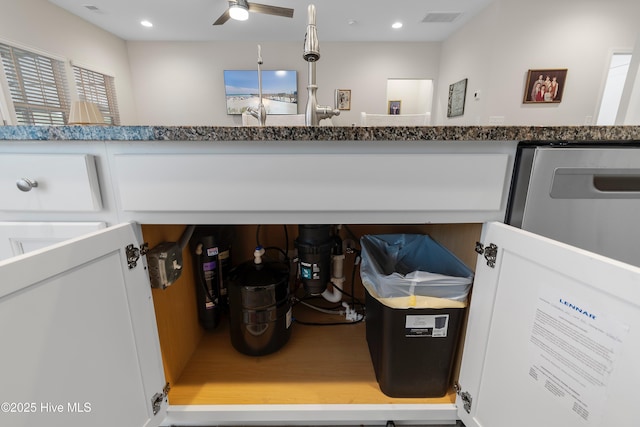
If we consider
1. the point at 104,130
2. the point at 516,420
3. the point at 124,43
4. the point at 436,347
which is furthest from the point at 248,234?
the point at 124,43

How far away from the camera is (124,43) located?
4.38 metres

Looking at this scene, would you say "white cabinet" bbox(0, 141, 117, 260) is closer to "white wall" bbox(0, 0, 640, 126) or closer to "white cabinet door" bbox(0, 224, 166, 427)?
"white cabinet door" bbox(0, 224, 166, 427)

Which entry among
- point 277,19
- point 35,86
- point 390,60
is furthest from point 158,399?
point 390,60

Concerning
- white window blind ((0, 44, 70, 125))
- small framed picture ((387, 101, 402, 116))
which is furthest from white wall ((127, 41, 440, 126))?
white window blind ((0, 44, 70, 125))

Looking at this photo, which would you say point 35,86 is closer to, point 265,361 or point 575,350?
point 265,361

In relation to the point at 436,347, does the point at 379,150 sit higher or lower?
higher

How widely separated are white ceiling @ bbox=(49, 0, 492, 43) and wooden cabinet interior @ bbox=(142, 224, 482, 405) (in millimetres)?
3502

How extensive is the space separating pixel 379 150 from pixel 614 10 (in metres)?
4.57

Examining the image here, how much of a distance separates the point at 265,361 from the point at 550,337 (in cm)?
77

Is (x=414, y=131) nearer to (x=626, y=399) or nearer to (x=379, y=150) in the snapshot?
(x=379, y=150)

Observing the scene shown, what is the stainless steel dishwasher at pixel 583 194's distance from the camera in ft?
1.70

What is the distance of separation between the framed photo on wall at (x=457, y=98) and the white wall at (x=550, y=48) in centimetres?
39

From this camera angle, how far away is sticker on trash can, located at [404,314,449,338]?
675 mm

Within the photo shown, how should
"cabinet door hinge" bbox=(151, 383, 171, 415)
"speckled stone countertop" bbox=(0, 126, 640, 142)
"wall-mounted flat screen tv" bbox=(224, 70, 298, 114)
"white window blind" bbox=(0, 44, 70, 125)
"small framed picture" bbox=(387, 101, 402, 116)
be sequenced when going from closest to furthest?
1. "speckled stone countertop" bbox=(0, 126, 640, 142)
2. "cabinet door hinge" bbox=(151, 383, 171, 415)
3. "white window blind" bbox=(0, 44, 70, 125)
4. "wall-mounted flat screen tv" bbox=(224, 70, 298, 114)
5. "small framed picture" bbox=(387, 101, 402, 116)
